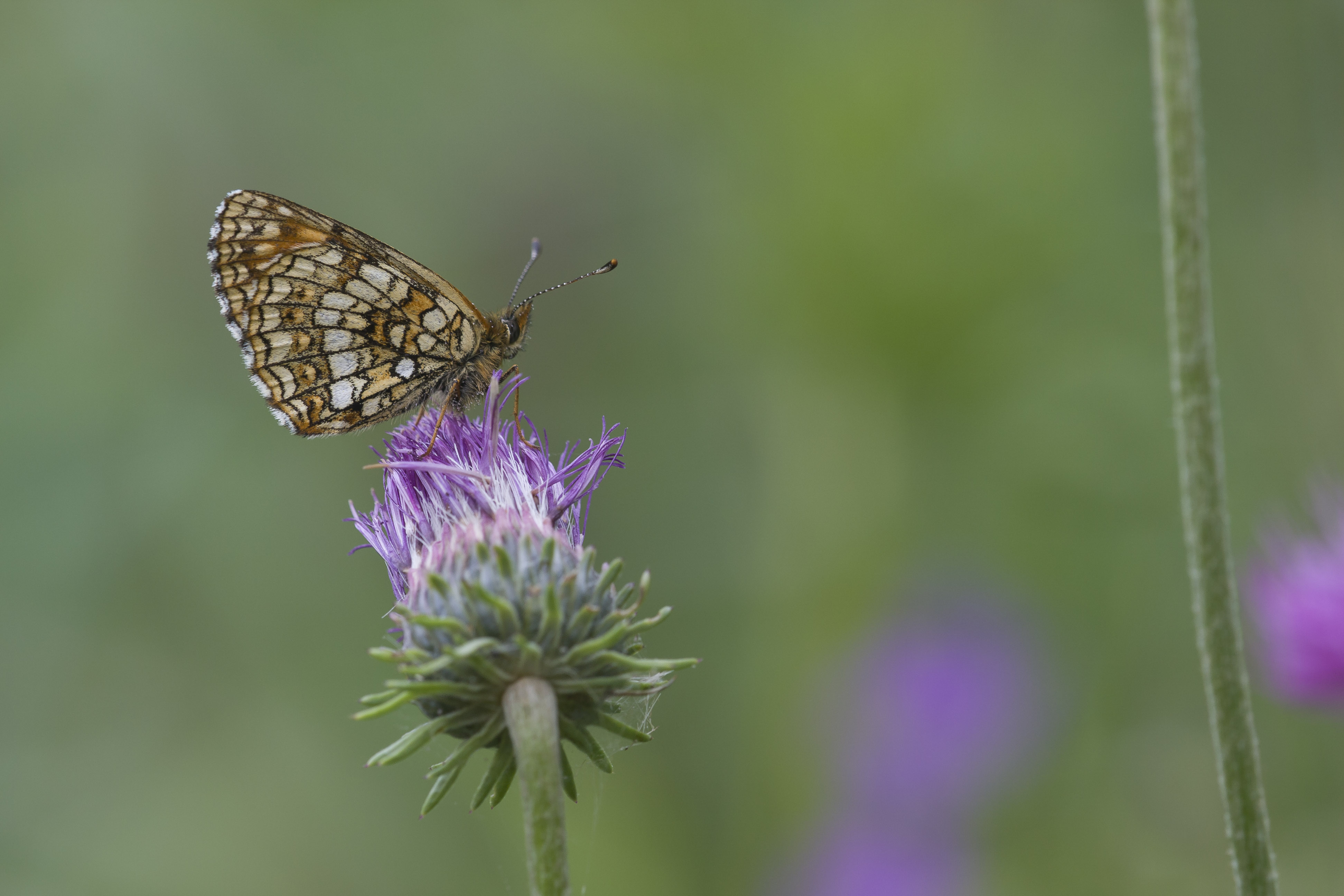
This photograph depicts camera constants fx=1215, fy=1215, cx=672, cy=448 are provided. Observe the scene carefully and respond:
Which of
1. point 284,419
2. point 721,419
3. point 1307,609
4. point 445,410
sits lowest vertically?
point 1307,609

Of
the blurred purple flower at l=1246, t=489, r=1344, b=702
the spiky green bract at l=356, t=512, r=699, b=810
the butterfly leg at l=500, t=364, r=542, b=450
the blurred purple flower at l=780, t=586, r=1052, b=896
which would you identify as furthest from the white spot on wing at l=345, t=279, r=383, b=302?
the blurred purple flower at l=780, t=586, r=1052, b=896

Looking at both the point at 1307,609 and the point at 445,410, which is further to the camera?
the point at 1307,609

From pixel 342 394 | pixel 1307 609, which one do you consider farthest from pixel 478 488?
pixel 1307 609

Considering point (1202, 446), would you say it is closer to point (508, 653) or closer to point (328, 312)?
point (508, 653)

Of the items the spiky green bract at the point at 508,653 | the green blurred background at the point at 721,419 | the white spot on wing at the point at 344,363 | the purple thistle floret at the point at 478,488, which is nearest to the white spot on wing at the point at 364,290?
the white spot on wing at the point at 344,363

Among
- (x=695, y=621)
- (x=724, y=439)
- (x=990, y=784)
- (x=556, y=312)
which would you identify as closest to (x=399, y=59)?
(x=556, y=312)

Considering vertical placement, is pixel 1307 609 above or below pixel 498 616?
above

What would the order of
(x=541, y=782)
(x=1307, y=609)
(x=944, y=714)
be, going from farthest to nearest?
(x=944, y=714)
(x=1307, y=609)
(x=541, y=782)

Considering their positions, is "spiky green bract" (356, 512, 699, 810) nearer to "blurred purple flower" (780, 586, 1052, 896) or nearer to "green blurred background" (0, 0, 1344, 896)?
"green blurred background" (0, 0, 1344, 896)
